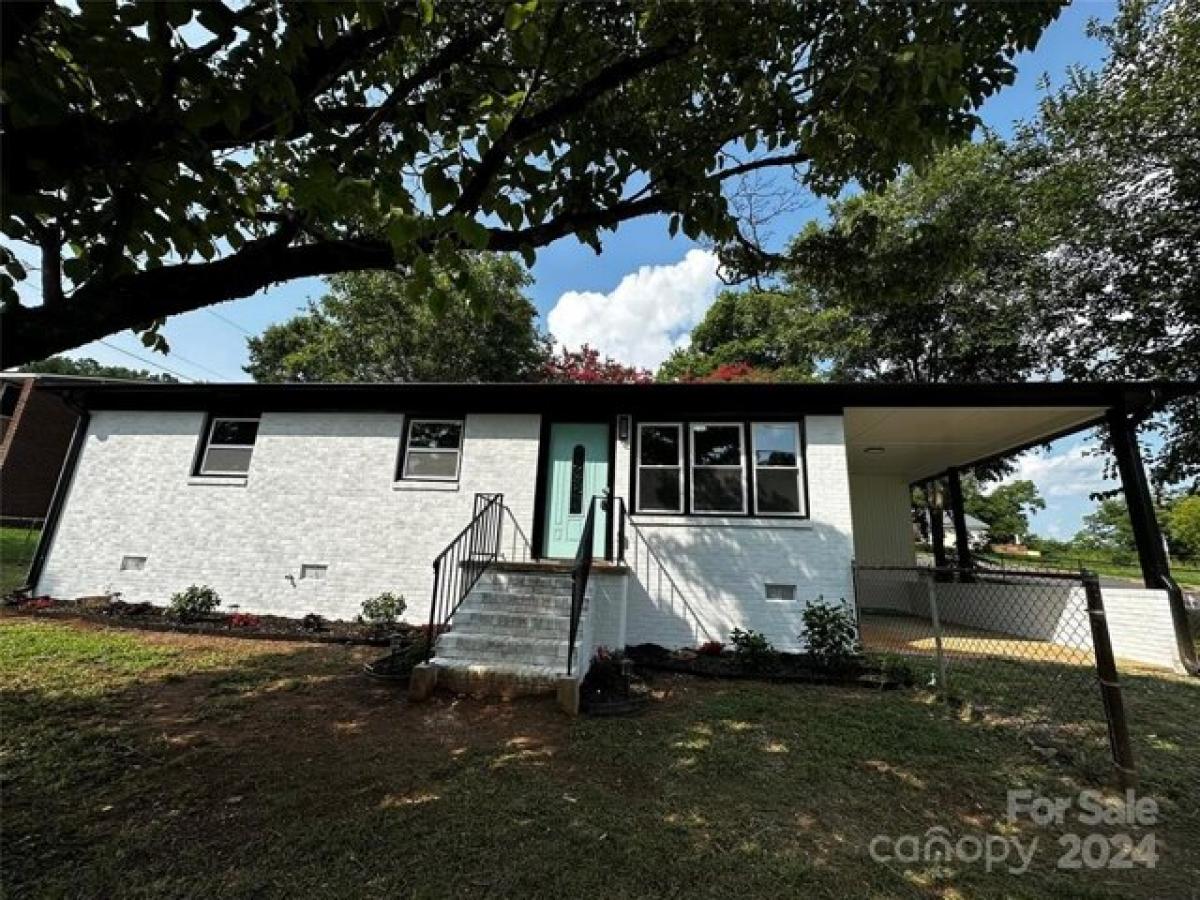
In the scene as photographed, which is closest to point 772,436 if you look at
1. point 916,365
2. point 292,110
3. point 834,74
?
point 834,74

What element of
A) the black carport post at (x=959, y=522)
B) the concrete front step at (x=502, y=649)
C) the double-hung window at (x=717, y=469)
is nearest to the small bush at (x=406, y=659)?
the concrete front step at (x=502, y=649)

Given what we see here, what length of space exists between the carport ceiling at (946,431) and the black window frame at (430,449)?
5932 millimetres

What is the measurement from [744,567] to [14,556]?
51.8 ft

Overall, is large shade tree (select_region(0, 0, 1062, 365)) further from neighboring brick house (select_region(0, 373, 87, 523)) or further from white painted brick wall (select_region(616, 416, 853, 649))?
neighboring brick house (select_region(0, 373, 87, 523))

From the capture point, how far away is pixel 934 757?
406cm

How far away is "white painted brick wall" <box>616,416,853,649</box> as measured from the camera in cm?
722

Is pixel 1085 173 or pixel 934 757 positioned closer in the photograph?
pixel 934 757

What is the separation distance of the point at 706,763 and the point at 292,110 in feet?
15.1

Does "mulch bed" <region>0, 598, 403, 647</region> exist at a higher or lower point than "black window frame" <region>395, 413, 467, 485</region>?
lower

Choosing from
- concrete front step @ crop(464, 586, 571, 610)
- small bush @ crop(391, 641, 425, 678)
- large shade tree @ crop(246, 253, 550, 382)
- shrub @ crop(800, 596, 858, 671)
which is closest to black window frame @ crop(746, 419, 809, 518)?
shrub @ crop(800, 596, 858, 671)

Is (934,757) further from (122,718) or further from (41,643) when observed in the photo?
(41,643)

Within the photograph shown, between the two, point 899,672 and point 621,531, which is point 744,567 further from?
point 899,672

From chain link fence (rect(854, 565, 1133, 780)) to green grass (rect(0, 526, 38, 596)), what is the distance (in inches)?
534

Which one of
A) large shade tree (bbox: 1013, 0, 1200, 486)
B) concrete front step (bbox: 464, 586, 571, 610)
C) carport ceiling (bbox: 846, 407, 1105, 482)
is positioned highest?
large shade tree (bbox: 1013, 0, 1200, 486)
